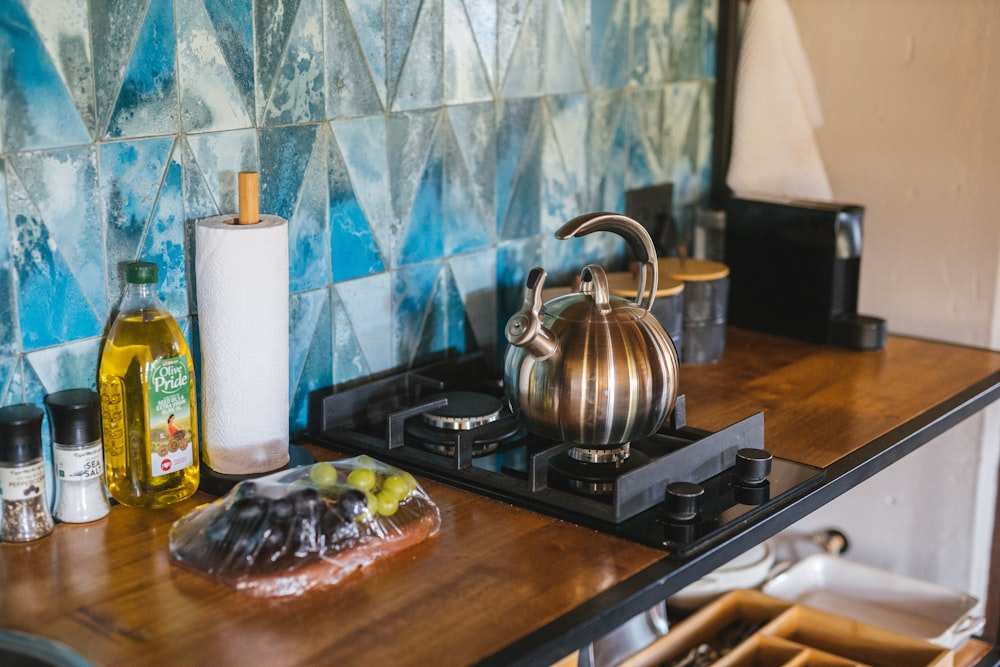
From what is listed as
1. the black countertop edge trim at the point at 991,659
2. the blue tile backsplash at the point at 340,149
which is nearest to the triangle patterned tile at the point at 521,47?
the blue tile backsplash at the point at 340,149

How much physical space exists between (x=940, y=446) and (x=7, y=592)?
1.69m

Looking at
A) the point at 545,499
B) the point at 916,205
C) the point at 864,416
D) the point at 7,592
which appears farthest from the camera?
the point at 916,205

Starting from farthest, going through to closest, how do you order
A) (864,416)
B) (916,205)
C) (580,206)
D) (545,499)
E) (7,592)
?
(916,205), (580,206), (864,416), (545,499), (7,592)

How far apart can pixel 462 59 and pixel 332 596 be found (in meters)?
0.91

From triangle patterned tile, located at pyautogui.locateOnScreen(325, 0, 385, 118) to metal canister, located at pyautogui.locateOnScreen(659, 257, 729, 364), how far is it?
1.91 ft

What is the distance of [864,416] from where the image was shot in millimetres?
1703

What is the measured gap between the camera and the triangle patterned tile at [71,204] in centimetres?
127

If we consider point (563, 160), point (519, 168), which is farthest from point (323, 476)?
point (563, 160)

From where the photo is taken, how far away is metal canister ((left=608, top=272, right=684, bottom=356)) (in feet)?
5.91

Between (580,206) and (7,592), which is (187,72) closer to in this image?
(7,592)

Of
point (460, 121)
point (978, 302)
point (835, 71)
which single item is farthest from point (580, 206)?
point (978, 302)

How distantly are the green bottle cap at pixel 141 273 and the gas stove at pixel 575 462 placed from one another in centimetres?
35

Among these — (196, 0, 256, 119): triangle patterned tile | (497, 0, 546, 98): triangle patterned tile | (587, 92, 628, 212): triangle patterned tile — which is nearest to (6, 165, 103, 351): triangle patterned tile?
(196, 0, 256, 119): triangle patterned tile

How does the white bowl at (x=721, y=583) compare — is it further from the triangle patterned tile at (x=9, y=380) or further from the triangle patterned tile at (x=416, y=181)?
the triangle patterned tile at (x=9, y=380)
